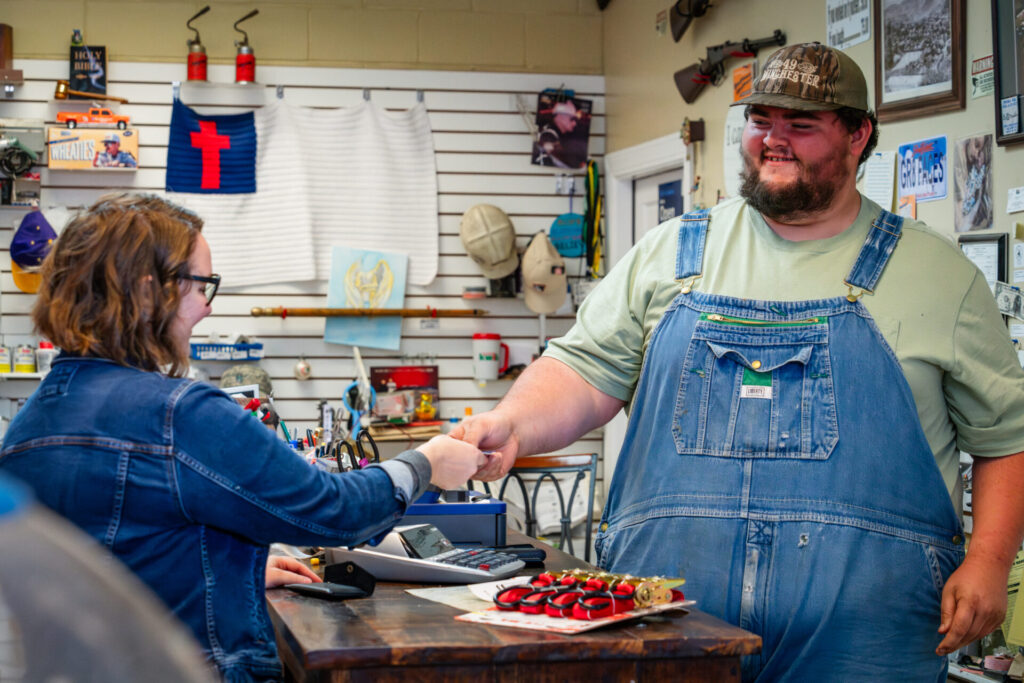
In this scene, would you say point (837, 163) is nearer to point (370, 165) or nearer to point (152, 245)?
point (152, 245)

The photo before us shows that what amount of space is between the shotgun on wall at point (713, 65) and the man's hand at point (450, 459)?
3101 millimetres

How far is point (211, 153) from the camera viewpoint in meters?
6.18

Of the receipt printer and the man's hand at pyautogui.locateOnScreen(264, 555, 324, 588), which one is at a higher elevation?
the receipt printer

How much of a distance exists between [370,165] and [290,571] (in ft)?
15.2

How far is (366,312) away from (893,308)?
4.60 metres

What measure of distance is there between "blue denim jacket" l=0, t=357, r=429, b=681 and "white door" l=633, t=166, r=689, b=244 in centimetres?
449

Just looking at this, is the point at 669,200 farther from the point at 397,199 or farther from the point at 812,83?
the point at 812,83

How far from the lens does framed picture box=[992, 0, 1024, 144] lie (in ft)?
10.4

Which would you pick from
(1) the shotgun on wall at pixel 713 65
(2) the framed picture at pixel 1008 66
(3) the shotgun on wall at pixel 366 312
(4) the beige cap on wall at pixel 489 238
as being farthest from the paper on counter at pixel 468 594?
(3) the shotgun on wall at pixel 366 312

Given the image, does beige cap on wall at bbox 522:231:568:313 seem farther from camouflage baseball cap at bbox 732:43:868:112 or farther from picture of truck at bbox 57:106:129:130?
camouflage baseball cap at bbox 732:43:868:112

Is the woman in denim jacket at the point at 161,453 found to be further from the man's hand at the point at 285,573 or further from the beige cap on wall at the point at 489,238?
the beige cap on wall at the point at 489,238

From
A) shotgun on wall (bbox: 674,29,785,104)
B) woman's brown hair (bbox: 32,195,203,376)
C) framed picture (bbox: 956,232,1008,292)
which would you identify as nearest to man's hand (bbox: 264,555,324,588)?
woman's brown hair (bbox: 32,195,203,376)

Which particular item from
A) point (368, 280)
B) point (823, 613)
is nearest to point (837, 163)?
point (823, 613)

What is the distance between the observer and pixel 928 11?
11.7ft
